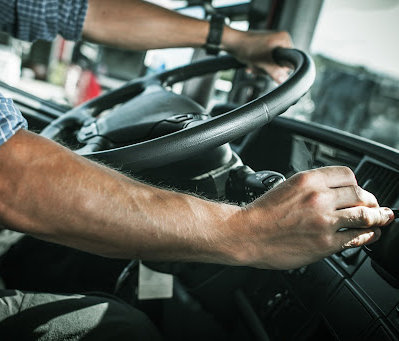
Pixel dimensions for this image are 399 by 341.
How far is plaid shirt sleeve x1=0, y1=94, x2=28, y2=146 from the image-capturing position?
0.47 meters

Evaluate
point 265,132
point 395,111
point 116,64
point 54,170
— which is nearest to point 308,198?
point 54,170

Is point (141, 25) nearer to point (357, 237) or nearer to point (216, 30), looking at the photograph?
point (216, 30)

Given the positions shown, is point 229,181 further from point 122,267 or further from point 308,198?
point 122,267

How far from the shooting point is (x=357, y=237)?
528mm

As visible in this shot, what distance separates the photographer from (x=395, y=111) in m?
7.64

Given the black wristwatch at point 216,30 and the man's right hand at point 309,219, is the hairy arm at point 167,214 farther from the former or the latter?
the black wristwatch at point 216,30

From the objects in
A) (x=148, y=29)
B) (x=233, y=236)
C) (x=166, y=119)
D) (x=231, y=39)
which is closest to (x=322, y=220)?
(x=233, y=236)

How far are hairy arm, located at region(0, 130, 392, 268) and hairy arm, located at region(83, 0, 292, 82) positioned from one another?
2.18 ft

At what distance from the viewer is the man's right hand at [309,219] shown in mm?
503

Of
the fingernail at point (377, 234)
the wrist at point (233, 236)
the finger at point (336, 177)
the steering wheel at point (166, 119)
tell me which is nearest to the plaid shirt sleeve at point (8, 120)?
the steering wheel at point (166, 119)

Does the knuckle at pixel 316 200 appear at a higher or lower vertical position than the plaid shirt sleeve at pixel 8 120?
lower

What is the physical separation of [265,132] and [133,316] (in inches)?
24.9

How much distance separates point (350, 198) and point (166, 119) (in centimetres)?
42

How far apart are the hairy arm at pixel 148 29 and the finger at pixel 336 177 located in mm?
632
